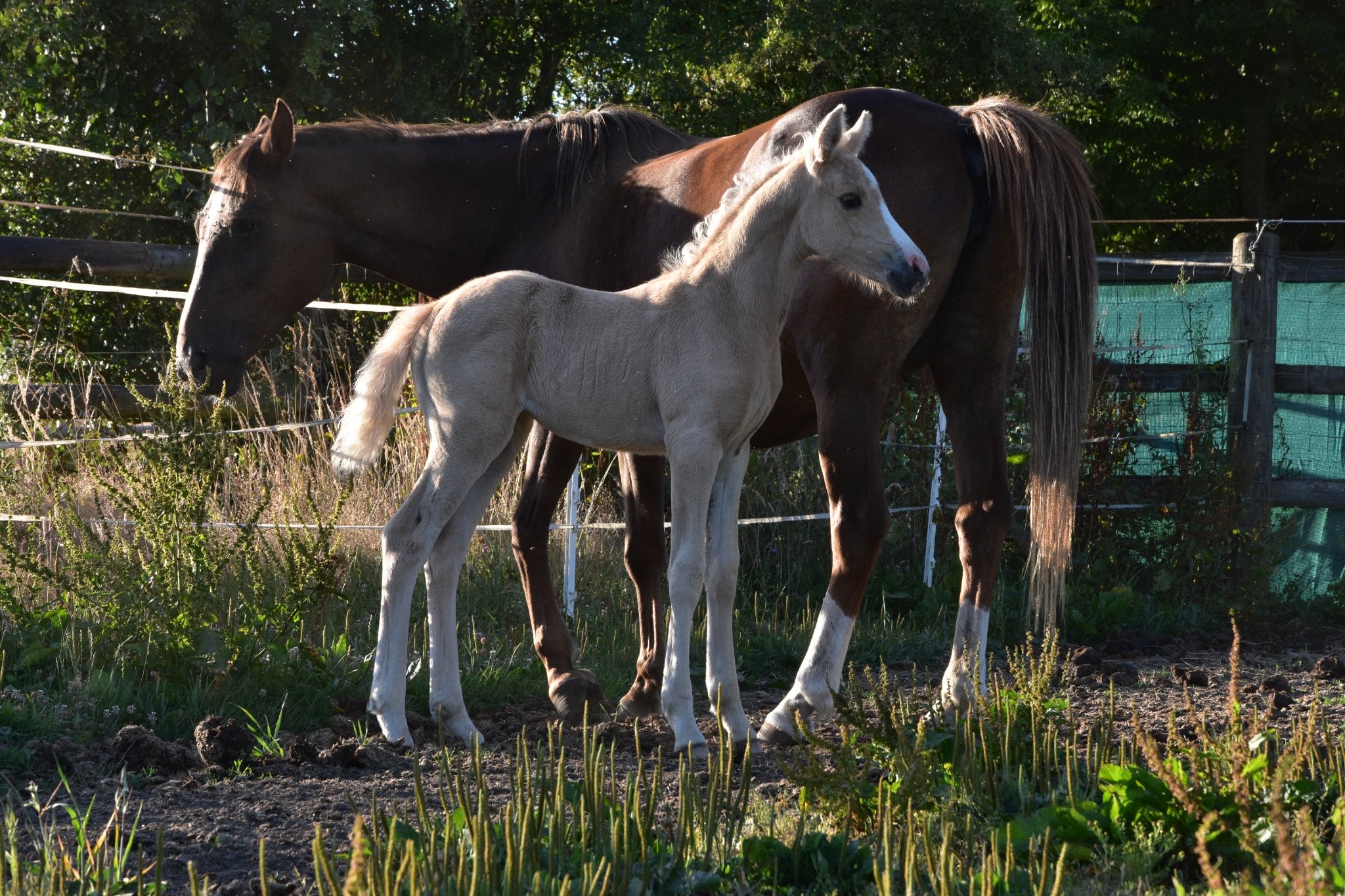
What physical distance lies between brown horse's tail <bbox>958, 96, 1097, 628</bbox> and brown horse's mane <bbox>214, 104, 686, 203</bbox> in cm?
146

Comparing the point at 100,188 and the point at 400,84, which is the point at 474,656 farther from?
the point at 100,188

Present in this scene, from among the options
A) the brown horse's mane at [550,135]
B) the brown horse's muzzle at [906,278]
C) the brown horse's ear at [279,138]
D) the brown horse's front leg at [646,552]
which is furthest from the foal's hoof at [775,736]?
the brown horse's ear at [279,138]

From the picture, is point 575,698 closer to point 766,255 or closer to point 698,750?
point 698,750

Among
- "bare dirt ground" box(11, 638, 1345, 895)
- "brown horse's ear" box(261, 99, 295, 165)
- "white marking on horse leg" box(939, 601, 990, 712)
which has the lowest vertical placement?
"bare dirt ground" box(11, 638, 1345, 895)

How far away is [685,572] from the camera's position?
393 cm

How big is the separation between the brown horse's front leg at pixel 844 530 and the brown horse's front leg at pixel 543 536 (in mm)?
1040

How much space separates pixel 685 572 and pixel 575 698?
1.06 meters

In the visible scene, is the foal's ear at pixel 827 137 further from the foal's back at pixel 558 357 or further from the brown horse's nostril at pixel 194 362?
the brown horse's nostril at pixel 194 362

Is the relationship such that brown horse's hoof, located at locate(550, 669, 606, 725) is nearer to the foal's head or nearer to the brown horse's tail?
the brown horse's tail

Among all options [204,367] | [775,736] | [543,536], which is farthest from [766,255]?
[204,367]

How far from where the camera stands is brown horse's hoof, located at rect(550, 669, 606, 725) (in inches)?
186

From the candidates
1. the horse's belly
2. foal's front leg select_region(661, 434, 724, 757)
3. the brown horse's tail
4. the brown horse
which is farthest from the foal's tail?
the brown horse's tail

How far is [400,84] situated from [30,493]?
7.01 m

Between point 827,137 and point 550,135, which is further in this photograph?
point 550,135
